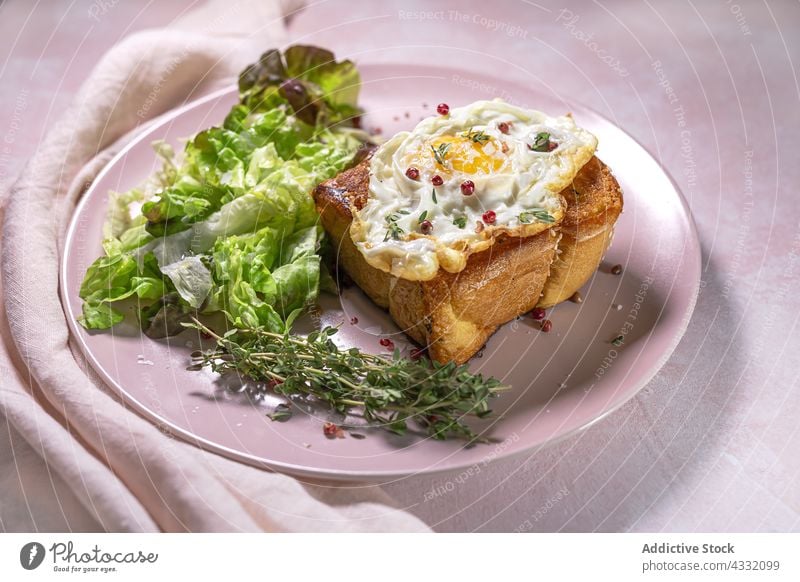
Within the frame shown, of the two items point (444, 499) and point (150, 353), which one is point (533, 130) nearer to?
point (444, 499)

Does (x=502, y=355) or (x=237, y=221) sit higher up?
(x=237, y=221)

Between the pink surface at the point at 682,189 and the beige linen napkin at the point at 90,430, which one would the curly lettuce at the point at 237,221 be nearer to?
the beige linen napkin at the point at 90,430

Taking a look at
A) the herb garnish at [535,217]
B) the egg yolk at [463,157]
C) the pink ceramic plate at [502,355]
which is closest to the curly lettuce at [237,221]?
the pink ceramic plate at [502,355]

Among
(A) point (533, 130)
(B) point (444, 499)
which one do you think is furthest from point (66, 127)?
(B) point (444, 499)

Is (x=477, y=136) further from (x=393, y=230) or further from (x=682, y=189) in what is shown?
(x=682, y=189)

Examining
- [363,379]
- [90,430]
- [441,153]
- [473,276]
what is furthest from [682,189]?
[90,430]
